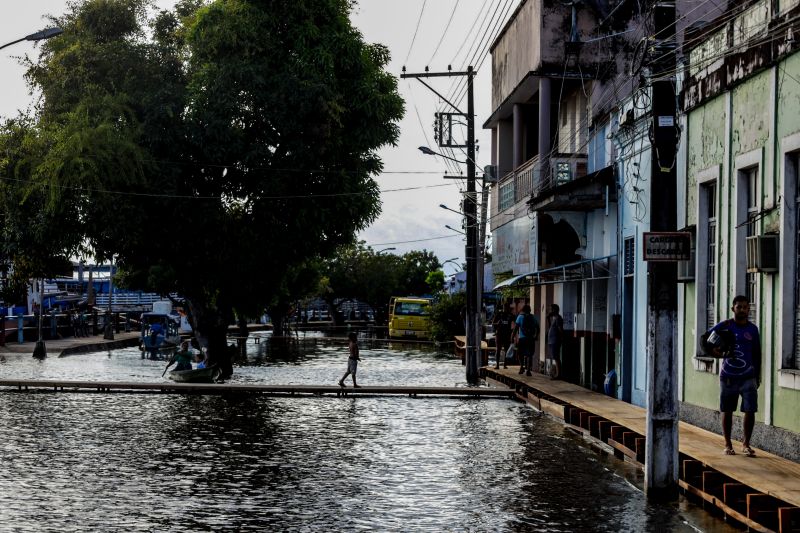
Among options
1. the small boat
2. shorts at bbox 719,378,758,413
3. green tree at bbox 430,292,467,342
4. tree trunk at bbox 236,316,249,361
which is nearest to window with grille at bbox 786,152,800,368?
shorts at bbox 719,378,758,413

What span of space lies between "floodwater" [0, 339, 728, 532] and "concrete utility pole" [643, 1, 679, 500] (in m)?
0.43

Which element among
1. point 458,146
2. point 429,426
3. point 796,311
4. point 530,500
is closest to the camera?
point 530,500

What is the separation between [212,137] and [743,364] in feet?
79.5

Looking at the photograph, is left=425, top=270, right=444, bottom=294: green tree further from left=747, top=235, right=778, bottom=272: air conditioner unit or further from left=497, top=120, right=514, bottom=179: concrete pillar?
left=747, top=235, right=778, bottom=272: air conditioner unit

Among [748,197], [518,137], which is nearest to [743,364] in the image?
[748,197]

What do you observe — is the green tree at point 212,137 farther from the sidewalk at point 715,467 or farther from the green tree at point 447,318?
the green tree at point 447,318

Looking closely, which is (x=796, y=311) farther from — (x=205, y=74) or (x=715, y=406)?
(x=205, y=74)

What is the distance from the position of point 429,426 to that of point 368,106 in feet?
59.4

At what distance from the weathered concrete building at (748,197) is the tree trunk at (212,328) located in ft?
69.0

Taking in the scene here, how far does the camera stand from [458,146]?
43.4 meters

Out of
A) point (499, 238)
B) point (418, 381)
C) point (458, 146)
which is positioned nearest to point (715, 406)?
point (418, 381)

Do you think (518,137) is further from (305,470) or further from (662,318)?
(662,318)

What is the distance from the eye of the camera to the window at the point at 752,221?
49.6 feet

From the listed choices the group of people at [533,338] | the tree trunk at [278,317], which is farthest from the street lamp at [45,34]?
the tree trunk at [278,317]
